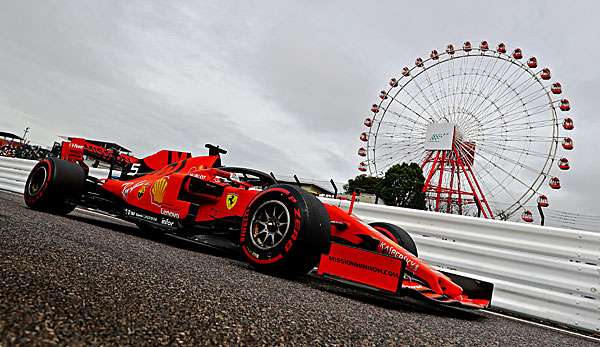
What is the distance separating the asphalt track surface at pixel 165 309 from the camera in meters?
1.07

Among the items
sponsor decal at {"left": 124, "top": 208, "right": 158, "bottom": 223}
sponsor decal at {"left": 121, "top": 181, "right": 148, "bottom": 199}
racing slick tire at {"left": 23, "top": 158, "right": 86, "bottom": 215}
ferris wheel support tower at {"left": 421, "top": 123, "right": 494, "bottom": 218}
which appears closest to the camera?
sponsor decal at {"left": 124, "top": 208, "right": 158, "bottom": 223}

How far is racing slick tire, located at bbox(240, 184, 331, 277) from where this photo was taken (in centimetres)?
286

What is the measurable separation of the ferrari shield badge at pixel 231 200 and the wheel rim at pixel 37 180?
107 inches

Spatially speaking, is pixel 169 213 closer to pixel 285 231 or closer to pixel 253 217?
pixel 253 217

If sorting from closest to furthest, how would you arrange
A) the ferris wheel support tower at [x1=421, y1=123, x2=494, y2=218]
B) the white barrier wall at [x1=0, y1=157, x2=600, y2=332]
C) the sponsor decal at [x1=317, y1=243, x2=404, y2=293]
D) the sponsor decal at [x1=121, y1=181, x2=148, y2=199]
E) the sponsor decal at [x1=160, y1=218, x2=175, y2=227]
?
the sponsor decal at [x1=317, y1=243, x2=404, y2=293] → the white barrier wall at [x1=0, y1=157, x2=600, y2=332] → the sponsor decal at [x1=160, y1=218, x2=175, y2=227] → the sponsor decal at [x1=121, y1=181, x2=148, y2=199] → the ferris wheel support tower at [x1=421, y1=123, x2=494, y2=218]

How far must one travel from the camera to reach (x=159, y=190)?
14.5 ft

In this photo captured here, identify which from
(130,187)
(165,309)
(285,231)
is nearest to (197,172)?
(130,187)

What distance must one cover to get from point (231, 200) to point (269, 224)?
2.86 ft

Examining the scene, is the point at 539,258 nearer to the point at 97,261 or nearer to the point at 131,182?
the point at 97,261

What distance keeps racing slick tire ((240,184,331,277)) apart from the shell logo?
148 cm

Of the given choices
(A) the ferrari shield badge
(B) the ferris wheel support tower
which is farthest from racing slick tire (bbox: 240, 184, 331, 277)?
(B) the ferris wheel support tower

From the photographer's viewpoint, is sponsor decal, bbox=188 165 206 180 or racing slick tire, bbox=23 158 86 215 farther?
racing slick tire, bbox=23 158 86 215

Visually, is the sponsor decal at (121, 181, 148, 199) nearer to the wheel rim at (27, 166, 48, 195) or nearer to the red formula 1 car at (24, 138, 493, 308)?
the red formula 1 car at (24, 138, 493, 308)

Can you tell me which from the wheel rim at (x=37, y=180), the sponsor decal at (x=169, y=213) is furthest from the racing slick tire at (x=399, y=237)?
the wheel rim at (x=37, y=180)
